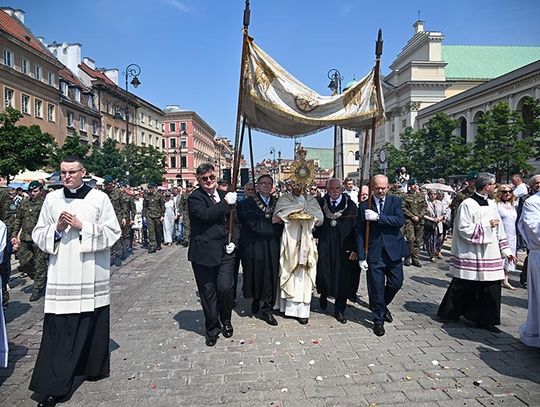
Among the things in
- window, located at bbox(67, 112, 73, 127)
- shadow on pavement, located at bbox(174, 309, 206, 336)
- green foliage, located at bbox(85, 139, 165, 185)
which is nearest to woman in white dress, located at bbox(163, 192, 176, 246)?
shadow on pavement, located at bbox(174, 309, 206, 336)

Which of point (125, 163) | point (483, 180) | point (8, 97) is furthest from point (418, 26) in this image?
point (483, 180)

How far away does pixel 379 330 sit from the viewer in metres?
5.45

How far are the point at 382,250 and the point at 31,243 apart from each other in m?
6.46

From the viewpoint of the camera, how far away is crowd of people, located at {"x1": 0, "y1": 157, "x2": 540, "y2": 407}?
12.6ft

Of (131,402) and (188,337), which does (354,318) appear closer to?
(188,337)

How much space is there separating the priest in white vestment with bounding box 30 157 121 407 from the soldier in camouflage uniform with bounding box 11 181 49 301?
4.30m

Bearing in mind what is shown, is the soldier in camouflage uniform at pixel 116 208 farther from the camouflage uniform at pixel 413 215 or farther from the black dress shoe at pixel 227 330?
the camouflage uniform at pixel 413 215

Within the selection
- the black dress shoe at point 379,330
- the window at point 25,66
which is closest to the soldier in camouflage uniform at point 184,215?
the black dress shoe at point 379,330

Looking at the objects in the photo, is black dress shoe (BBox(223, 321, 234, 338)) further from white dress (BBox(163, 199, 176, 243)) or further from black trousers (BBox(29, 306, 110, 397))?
white dress (BBox(163, 199, 176, 243))

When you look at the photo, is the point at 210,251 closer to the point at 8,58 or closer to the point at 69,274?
the point at 69,274

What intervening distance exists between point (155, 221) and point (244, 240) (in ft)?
26.8

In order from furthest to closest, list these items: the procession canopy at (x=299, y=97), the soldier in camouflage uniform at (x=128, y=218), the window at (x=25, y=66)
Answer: the window at (x=25, y=66), the soldier in camouflage uniform at (x=128, y=218), the procession canopy at (x=299, y=97)

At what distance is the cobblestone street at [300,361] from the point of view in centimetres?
380

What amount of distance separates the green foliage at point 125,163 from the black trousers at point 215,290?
89.1 feet
